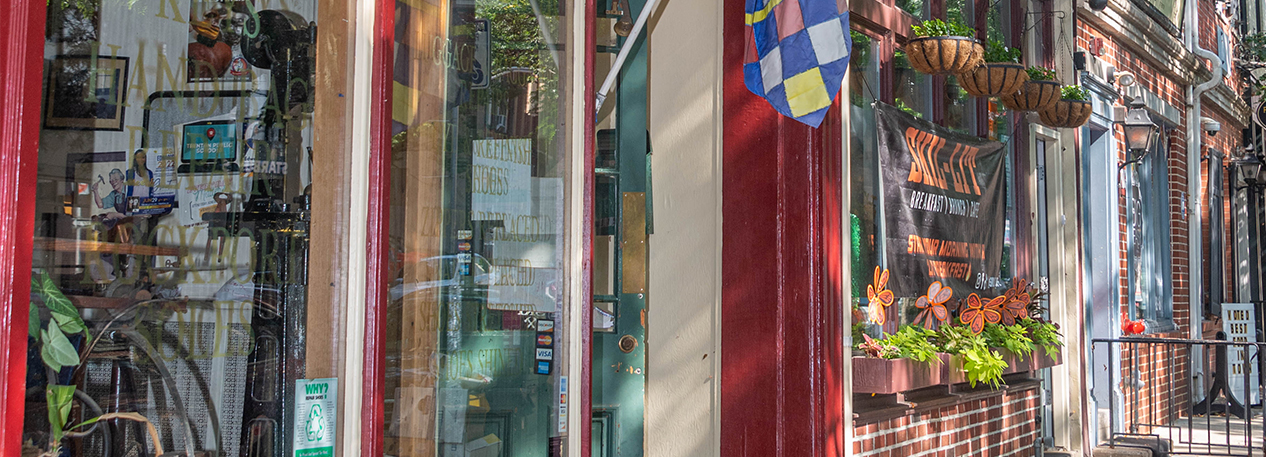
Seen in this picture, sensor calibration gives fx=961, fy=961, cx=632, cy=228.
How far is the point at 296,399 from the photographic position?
273 cm

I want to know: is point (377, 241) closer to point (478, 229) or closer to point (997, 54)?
point (478, 229)

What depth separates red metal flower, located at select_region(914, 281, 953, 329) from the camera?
569 cm

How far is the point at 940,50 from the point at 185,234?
14.2ft

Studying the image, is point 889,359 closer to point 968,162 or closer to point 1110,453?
point 968,162

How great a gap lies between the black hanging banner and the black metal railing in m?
1.90

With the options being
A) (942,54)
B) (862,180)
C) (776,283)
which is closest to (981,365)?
(862,180)

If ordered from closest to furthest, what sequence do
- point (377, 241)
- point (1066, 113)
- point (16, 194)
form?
point (16, 194), point (377, 241), point (1066, 113)

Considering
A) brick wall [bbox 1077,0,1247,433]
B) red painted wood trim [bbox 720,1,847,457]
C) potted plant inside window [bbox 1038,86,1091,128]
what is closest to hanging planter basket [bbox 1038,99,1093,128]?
potted plant inside window [bbox 1038,86,1091,128]

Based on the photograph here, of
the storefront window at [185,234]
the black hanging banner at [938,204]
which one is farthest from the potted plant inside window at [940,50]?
the storefront window at [185,234]

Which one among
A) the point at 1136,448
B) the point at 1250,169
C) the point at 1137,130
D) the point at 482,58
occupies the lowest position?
the point at 1136,448

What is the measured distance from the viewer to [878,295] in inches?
210

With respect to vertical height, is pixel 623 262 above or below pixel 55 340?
above

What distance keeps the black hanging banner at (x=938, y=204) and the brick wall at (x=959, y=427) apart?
2.26 ft

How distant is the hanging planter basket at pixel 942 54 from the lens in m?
5.54
